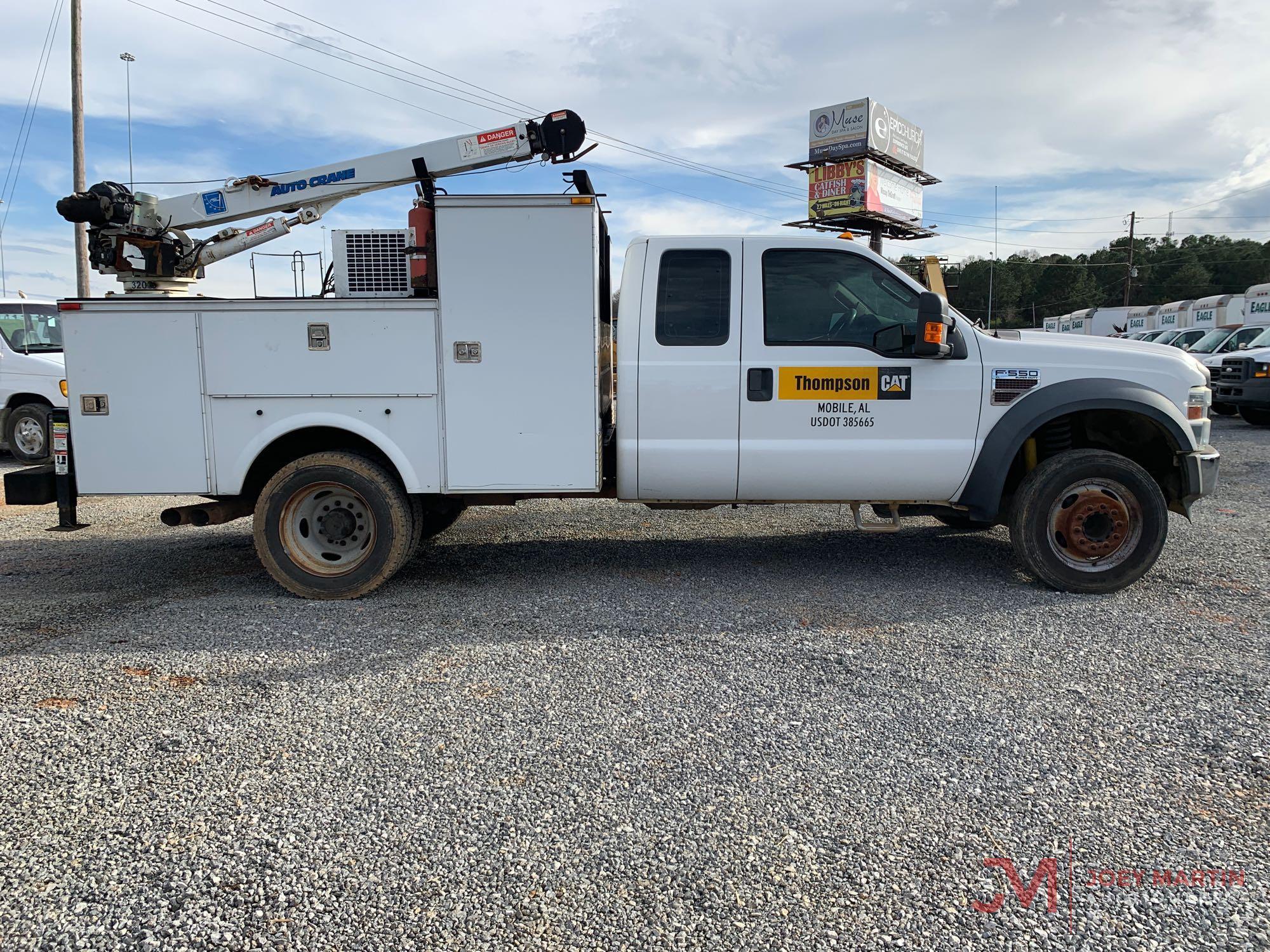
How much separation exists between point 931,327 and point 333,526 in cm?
393

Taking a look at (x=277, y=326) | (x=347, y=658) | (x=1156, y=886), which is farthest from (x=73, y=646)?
(x=1156, y=886)

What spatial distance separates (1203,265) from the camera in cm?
7519

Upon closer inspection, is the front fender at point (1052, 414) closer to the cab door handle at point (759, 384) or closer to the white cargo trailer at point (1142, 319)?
the cab door handle at point (759, 384)

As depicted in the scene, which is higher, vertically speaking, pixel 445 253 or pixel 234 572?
pixel 445 253

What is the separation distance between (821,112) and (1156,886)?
48.3 metres

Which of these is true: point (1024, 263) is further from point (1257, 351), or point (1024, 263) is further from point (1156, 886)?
point (1156, 886)

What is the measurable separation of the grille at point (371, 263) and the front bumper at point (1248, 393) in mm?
14784

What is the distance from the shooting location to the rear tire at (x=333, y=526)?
5.45 meters

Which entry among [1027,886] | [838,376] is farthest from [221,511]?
[1027,886]

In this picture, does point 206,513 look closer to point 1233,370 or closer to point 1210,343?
point 1233,370

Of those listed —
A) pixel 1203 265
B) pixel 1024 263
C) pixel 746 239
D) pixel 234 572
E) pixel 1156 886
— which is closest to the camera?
pixel 1156 886

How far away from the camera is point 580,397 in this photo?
5.40 m

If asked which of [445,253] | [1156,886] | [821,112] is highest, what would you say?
[821,112]

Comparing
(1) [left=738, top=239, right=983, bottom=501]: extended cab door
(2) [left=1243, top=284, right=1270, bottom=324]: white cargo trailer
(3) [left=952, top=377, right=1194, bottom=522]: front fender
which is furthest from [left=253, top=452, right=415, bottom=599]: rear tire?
(2) [left=1243, top=284, right=1270, bottom=324]: white cargo trailer
